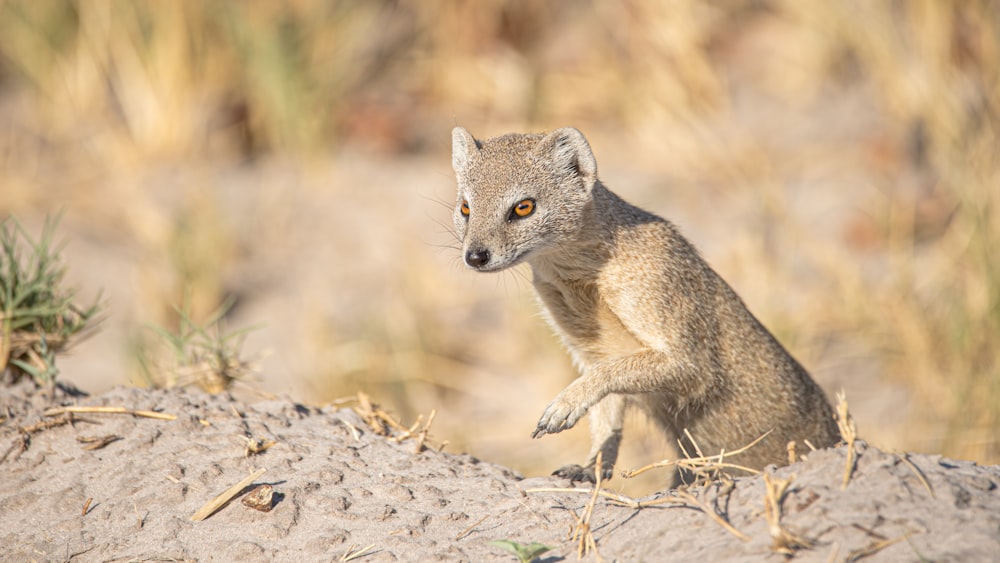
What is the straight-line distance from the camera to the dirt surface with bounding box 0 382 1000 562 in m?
2.62

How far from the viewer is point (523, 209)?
3.79 metres

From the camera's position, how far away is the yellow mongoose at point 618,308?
147 inches

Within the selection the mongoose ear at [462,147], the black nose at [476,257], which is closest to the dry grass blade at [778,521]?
the black nose at [476,257]

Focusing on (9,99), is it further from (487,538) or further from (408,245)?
(487,538)

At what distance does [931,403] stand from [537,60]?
5.65 metres

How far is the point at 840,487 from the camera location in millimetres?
2723

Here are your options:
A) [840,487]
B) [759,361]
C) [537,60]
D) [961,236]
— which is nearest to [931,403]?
[961,236]

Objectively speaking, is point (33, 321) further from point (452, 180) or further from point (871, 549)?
point (452, 180)

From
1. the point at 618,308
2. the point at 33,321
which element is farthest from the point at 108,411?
the point at 618,308

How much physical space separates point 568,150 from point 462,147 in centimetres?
48

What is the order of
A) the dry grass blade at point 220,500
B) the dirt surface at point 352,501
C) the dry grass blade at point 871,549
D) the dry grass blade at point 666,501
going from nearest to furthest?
the dry grass blade at point 871,549 < the dirt surface at point 352,501 < the dry grass blade at point 666,501 < the dry grass blade at point 220,500

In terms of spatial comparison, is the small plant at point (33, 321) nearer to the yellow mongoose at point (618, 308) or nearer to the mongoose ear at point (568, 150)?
the yellow mongoose at point (618, 308)

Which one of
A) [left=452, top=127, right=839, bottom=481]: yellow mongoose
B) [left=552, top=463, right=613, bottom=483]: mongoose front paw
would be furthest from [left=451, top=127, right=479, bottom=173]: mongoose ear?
[left=552, top=463, right=613, bottom=483]: mongoose front paw

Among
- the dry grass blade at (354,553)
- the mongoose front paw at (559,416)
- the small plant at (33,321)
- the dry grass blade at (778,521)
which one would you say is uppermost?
the small plant at (33,321)
